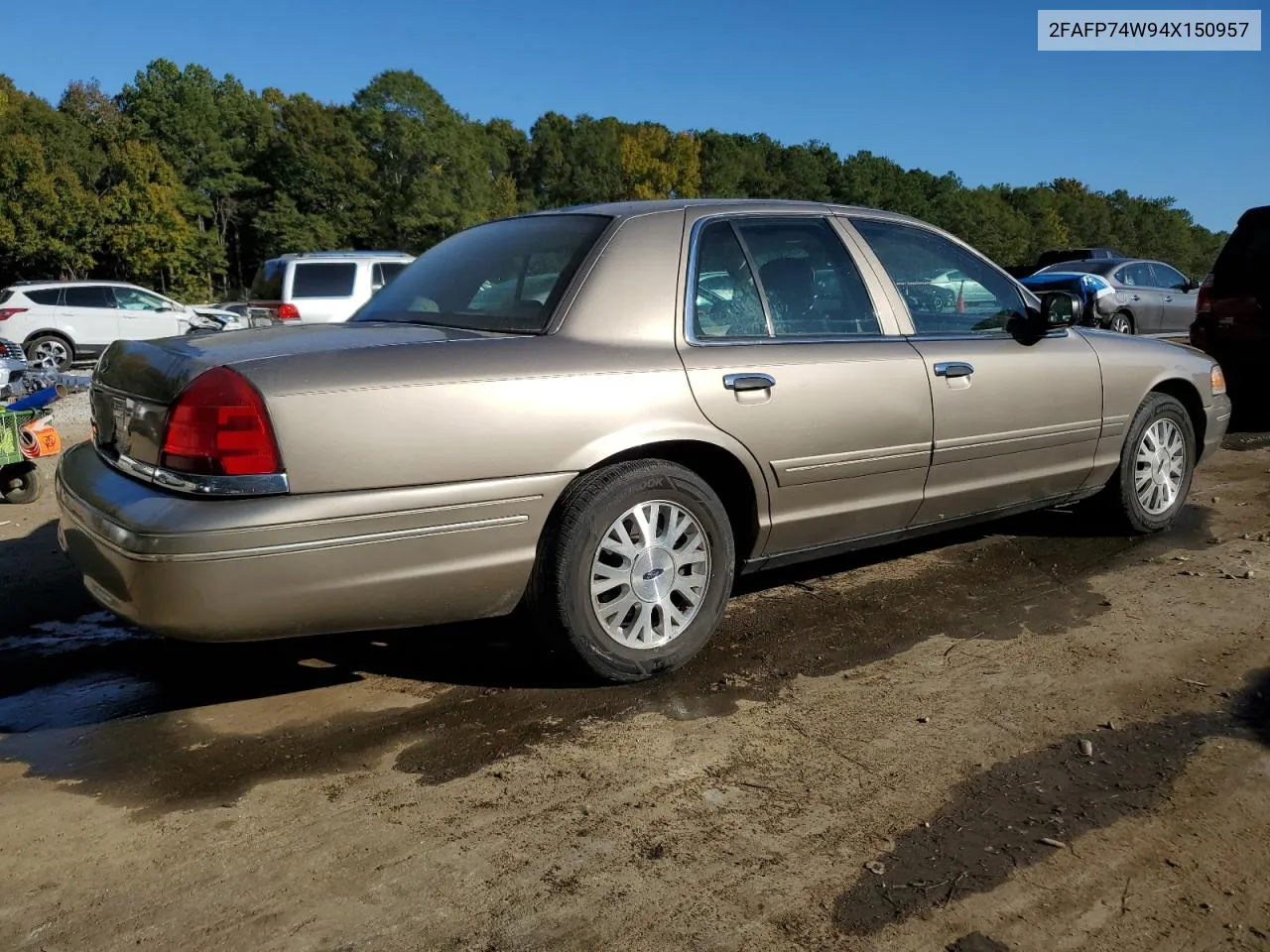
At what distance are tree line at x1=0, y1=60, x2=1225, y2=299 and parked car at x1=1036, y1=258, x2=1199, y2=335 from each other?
19375 mm

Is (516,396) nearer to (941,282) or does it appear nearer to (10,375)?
(941,282)

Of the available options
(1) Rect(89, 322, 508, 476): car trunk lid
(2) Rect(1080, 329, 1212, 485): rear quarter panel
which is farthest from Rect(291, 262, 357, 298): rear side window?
(2) Rect(1080, 329, 1212, 485): rear quarter panel

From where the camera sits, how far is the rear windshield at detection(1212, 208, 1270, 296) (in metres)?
8.78

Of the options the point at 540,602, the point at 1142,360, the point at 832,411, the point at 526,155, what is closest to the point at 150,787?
the point at 540,602

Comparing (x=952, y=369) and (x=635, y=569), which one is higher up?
(x=952, y=369)

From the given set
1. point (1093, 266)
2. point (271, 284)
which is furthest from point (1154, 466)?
point (1093, 266)

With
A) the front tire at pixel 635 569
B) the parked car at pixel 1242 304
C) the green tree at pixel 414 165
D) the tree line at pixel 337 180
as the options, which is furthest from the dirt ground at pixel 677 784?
the green tree at pixel 414 165

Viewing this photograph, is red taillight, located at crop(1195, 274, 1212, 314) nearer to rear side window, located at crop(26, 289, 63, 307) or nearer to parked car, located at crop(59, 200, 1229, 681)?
parked car, located at crop(59, 200, 1229, 681)

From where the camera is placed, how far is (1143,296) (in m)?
17.6

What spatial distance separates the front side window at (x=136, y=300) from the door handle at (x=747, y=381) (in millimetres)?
18879

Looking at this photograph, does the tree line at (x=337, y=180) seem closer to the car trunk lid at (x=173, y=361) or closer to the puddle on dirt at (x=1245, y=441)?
the puddle on dirt at (x=1245, y=441)

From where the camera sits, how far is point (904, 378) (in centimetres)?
401

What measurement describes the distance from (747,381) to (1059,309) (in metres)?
1.77

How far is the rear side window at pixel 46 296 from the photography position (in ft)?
62.0
